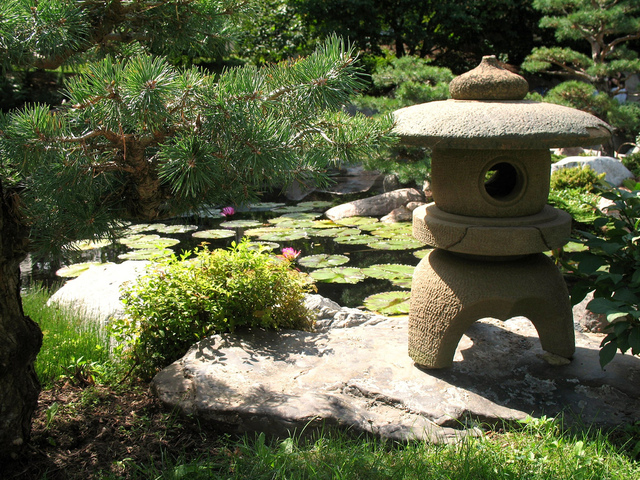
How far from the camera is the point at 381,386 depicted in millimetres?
2789

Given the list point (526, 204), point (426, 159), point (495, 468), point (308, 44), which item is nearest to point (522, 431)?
point (495, 468)

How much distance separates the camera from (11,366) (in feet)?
6.84

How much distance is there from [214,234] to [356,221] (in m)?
1.94

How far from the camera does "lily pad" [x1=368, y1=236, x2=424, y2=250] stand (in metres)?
6.22

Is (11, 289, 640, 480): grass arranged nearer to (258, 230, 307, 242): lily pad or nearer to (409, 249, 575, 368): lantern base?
(409, 249, 575, 368): lantern base

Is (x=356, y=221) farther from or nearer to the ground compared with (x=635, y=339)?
nearer to the ground

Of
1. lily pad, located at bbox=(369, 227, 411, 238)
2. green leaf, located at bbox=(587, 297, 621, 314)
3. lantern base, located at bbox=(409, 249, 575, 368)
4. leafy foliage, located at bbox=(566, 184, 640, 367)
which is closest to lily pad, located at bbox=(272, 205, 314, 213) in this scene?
lily pad, located at bbox=(369, 227, 411, 238)

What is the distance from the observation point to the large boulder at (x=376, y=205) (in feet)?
26.2

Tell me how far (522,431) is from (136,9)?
2.43m

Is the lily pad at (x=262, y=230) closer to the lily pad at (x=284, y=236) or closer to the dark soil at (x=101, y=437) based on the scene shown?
the lily pad at (x=284, y=236)

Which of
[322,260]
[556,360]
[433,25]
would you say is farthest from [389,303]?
[433,25]

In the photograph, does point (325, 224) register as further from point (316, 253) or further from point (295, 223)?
point (316, 253)

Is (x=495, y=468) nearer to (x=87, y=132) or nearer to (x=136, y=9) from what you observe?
(x=87, y=132)

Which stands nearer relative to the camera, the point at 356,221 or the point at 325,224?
the point at 325,224
